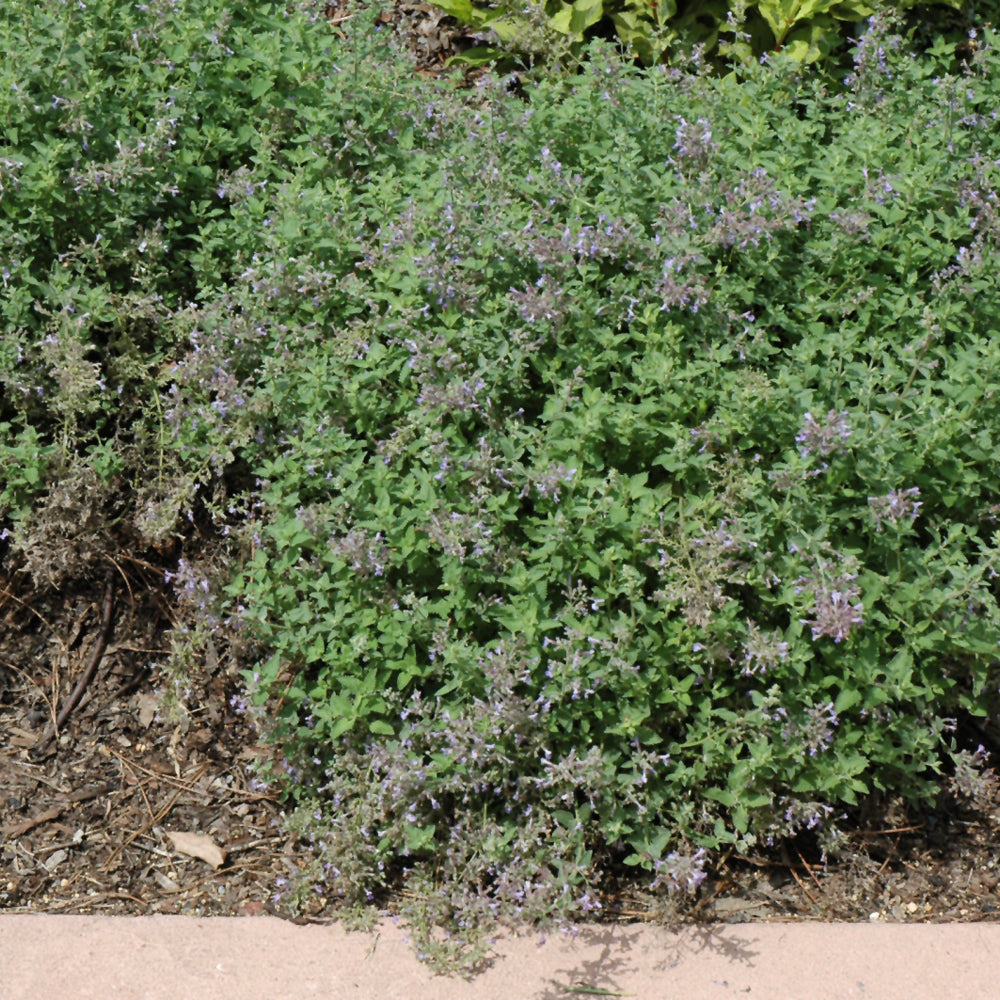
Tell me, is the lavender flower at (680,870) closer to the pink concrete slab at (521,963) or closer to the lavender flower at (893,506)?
the pink concrete slab at (521,963)

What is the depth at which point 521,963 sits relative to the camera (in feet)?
10.4

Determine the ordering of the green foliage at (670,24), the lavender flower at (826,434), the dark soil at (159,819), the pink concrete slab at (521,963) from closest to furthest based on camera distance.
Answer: the pink concrete slab at (521,963), the lavender flower at (826,434), the dark soil at (159,819), the green foliage at (670,24)

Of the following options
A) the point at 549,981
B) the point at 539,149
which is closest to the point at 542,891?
the point at 549,981

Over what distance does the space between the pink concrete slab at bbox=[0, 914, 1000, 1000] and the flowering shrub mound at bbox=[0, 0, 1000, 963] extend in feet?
0.41

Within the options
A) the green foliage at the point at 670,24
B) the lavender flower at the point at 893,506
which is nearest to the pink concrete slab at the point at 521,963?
the lavender flower at the point at 893,506

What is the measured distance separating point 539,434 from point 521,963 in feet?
4.50

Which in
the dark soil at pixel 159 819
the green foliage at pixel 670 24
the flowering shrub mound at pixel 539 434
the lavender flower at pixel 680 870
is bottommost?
the dark soil at pixel 159 819

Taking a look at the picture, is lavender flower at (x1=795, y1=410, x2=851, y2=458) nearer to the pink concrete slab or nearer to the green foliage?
the pink concrete slab

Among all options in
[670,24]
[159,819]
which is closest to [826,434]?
[159,819]

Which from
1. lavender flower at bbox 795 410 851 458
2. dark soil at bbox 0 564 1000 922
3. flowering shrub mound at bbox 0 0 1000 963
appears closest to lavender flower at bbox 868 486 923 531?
Answer: flowering shrub mound at bbox 0 0 1000 963

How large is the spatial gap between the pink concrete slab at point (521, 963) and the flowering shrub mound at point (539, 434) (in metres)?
0.13

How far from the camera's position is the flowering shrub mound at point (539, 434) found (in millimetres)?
3332

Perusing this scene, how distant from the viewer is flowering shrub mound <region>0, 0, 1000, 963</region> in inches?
131

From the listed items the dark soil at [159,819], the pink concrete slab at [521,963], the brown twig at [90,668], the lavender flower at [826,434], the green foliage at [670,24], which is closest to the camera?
the pink concrete slab at [521,963]
